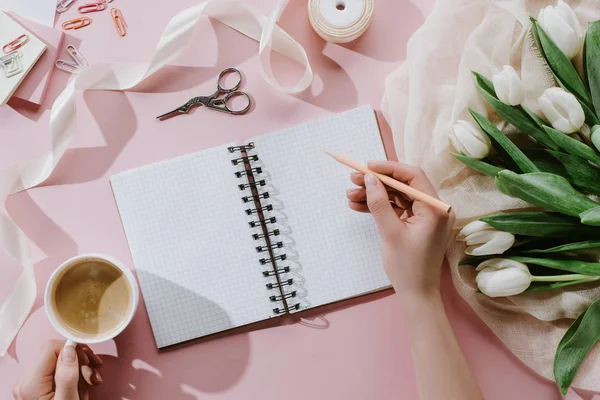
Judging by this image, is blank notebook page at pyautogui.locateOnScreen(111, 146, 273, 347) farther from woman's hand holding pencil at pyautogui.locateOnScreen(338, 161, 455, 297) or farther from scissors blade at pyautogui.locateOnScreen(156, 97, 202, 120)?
woman's hand holding pencil at pyautogui.locateOnScreen(338, 161, 455, 297)

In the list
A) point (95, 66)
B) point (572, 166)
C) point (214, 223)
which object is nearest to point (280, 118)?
point (214, 223)

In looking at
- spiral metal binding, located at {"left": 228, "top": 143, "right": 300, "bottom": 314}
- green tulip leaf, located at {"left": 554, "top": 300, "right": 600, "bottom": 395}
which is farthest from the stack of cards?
green tulip leaf, located at {"left": 554, "top": 300, "right": 600, "bottom": 395}

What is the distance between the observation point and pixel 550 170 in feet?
2.54

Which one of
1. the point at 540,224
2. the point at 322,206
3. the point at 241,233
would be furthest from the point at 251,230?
the point at 540,224

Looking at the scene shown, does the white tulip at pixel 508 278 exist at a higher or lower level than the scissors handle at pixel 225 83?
lower

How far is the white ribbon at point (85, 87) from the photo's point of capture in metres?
0.92

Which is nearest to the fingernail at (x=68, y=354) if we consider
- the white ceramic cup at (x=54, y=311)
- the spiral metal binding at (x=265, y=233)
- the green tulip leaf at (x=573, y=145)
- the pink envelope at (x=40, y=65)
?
the white ceramic cup at (x=54, y=311)

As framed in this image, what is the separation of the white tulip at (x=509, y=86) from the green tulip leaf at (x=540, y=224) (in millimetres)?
155

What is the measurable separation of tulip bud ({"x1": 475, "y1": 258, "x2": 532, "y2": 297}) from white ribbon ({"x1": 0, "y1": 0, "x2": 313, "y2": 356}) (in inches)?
16.5

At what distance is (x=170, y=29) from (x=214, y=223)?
Answer: 1.09 feet

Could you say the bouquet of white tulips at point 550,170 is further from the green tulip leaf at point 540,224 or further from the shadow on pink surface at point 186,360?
the shadow on pink surface at point 186,360

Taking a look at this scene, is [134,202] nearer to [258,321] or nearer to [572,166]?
[258,321]

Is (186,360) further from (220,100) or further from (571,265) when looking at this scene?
(571,265)

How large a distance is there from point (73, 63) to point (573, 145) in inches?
31.2
